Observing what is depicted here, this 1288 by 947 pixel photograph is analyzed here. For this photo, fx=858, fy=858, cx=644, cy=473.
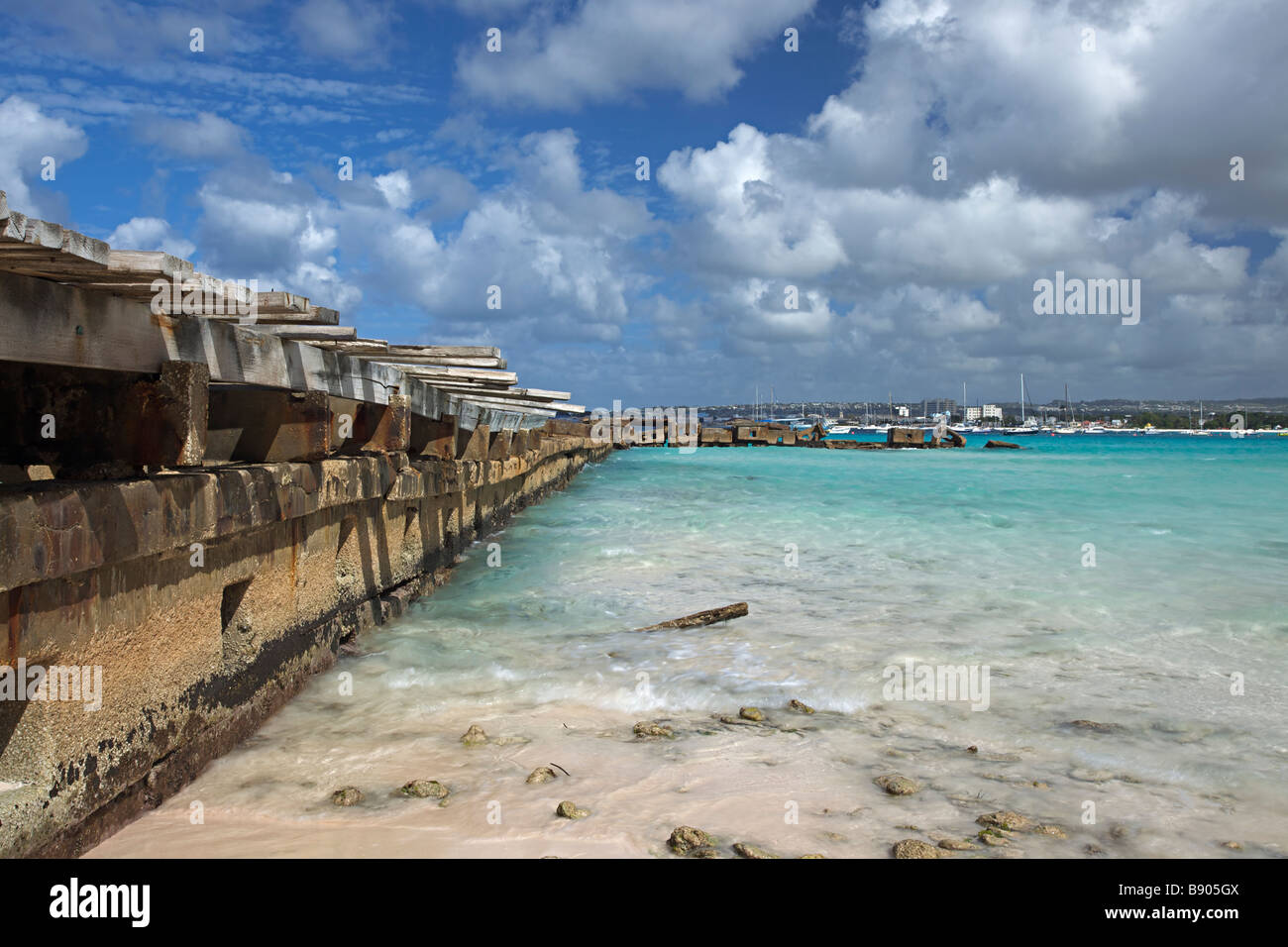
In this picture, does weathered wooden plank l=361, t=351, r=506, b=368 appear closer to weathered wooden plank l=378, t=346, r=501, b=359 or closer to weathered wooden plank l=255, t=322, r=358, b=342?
weathered wooden plank l=378, t=346, r=501, b=359

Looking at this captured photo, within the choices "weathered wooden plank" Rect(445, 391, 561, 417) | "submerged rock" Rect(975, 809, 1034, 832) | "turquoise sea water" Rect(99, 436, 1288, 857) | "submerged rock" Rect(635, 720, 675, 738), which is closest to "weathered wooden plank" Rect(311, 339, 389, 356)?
"turquoise sea water" Rect(99, 436, 1288, 857)

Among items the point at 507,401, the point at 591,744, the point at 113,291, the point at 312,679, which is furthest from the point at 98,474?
the point at 507,401

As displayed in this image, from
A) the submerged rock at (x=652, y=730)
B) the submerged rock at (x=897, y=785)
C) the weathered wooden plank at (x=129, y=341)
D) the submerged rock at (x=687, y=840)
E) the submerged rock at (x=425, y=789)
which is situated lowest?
the submerged rock at (x=897, y=785)

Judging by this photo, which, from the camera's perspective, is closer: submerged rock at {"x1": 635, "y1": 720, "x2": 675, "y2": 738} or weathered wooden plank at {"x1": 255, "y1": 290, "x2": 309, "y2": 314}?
weathered wooden plank at {"x1": 255, "y1": 290, "x2": 309, "y2": 314}

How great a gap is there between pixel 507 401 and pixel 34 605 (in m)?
8.81

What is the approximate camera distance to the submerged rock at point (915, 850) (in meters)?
3.47

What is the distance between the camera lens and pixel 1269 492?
27.7 meters

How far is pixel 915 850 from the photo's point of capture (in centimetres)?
350

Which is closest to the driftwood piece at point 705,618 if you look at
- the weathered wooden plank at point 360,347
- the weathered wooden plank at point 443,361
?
the weathered wooden plank at point 443,361

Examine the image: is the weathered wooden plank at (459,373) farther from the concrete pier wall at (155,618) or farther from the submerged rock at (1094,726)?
the submerged rock at (1094,726)

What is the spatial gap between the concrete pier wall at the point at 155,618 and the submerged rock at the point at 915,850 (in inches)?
123

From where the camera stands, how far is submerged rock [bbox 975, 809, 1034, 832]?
3.79 metres

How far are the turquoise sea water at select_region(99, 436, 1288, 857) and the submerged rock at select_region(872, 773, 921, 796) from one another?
0.20 ft
